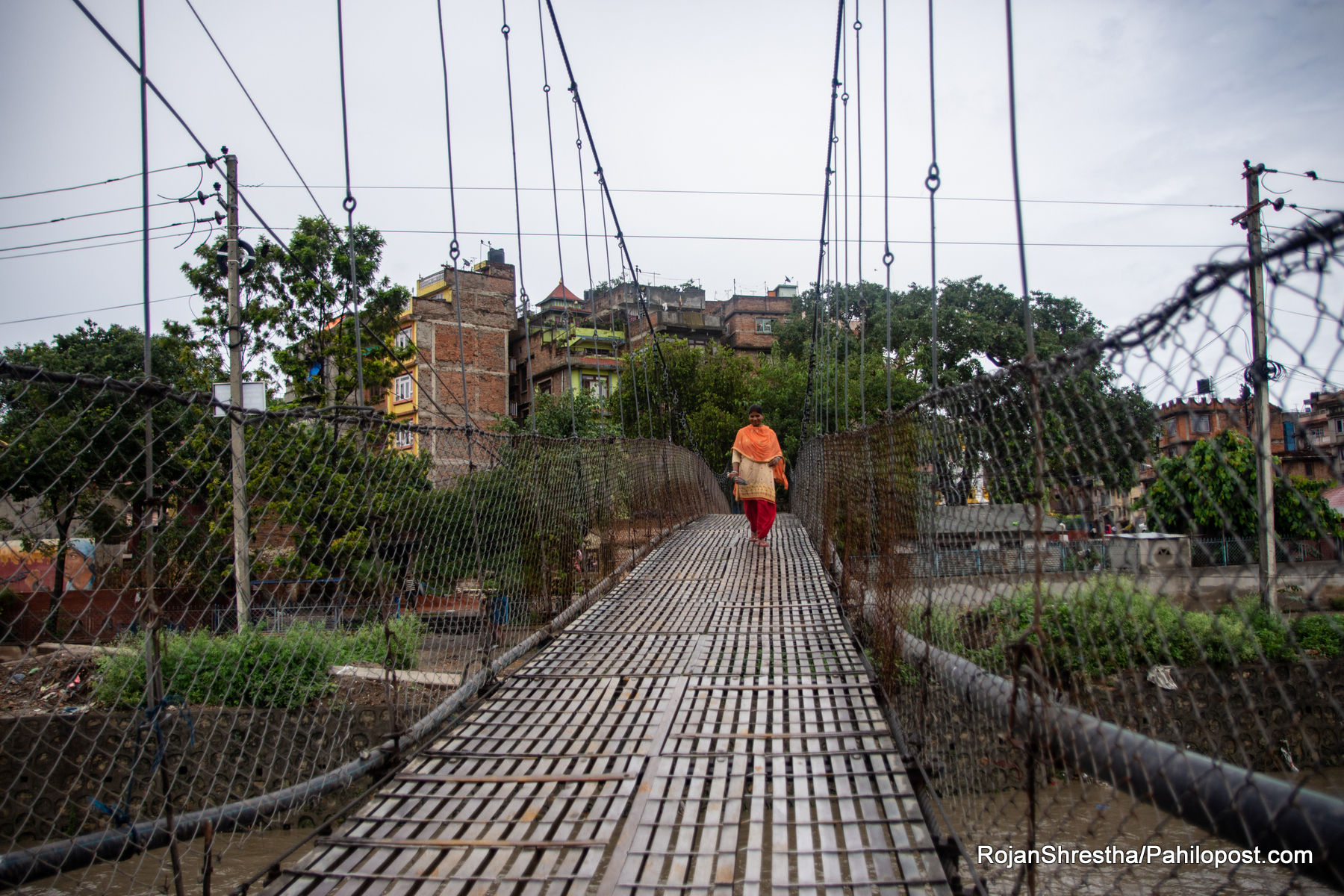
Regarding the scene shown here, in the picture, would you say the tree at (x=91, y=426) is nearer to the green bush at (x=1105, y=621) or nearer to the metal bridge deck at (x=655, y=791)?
the metal bridge deck at (x=655, y=791)

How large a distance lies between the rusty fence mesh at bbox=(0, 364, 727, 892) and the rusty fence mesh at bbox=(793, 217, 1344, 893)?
5.29 feet

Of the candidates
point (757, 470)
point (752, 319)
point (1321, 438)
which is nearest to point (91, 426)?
point (1321, 438)

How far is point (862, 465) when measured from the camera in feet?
13.9

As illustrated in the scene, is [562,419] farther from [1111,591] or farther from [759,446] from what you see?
[1111,591]

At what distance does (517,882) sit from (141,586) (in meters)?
1.02

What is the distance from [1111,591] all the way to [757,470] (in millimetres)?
6148

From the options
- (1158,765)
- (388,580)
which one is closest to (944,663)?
(1158,765)

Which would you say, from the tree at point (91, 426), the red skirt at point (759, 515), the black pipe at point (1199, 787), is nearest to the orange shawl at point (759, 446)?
the red skirt at point (759, 515)

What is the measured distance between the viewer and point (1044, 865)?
3.06 m

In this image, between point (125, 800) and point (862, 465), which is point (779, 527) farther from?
point (125, 800)

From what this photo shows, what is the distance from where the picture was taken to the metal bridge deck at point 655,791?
184 cm

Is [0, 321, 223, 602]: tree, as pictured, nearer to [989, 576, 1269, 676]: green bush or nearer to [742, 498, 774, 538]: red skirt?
[989, 576, 1269, 676]: green bush

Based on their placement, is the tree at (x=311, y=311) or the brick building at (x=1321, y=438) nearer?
the brick building at (x=1321, y=438)

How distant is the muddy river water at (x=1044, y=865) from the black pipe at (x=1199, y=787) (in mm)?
41
